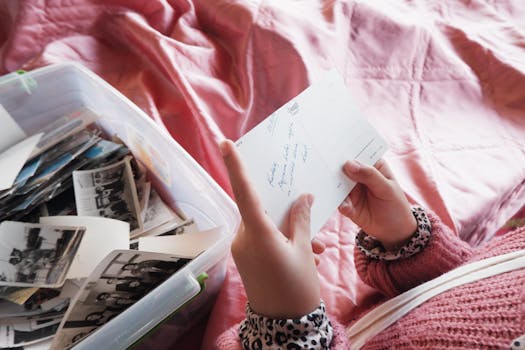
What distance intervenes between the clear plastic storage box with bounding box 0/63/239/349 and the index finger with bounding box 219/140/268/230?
12 centimetres

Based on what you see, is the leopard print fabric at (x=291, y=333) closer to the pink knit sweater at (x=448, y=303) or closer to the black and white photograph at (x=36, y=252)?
the pink knit sweater at (x=448, y=303)

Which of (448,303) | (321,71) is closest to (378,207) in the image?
(448,303)

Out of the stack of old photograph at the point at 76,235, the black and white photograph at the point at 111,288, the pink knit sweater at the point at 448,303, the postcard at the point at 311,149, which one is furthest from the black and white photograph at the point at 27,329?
the postcard at the point at 311,149

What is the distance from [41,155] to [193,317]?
0.37m

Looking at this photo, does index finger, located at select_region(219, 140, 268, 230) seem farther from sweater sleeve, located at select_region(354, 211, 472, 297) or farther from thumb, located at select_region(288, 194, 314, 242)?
sweater sleeve, located at select_region(354, 211, 472, 297)

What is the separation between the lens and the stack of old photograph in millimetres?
489

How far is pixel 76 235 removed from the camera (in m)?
0.62

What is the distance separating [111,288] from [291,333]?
0.70 feet

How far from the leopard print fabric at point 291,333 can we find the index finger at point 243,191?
105 millimetres

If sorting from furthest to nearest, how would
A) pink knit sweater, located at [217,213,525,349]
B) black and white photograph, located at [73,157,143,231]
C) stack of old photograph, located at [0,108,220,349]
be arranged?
black and white photograph, located at [73,157,143,231] → stack of old photograph, located at [0,108,220,349] → pink knit sweater, located at [217,213,525,349]

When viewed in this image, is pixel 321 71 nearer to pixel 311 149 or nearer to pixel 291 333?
pixel 311 149

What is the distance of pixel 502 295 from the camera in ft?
1.32

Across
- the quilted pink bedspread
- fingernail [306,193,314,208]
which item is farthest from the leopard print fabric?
the quilted pink bedspread

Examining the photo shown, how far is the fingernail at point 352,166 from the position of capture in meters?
0.54
